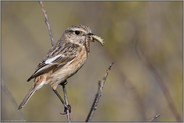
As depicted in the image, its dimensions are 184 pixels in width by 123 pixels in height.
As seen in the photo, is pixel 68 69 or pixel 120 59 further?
pixel 120 59

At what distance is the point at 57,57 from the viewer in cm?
735

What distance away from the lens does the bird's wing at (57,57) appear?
23.6 ft

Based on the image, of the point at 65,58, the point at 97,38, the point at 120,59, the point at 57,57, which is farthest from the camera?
the point at 120,59

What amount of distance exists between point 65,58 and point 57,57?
0.49 ft

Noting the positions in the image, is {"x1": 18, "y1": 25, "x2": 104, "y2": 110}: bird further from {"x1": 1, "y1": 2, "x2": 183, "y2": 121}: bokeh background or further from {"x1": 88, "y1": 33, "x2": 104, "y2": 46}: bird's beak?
{"x1": 1, "y1": 2, "x2": 183, "y2": 121}: bokeh background

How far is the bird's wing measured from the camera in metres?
7.20

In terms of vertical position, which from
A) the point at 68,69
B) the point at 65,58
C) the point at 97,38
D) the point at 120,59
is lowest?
the point at 120,59

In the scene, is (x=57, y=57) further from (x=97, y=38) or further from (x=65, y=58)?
(x=97, y=38)

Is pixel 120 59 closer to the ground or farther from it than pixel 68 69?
closer to the ground

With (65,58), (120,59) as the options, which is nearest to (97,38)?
(65,58)

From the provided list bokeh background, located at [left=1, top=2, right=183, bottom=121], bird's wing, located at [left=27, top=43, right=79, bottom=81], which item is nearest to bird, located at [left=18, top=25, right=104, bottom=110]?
bird's wing, located at [left=27, top=43, right=79, bottom=81]

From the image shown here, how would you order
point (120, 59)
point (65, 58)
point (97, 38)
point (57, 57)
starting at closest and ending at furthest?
1. point (97, 38)
2. point (57, 57)
3. point (65, 58)
4. point (120, 59)

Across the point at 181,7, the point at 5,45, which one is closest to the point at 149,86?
the point at 181,7

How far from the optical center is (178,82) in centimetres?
820
